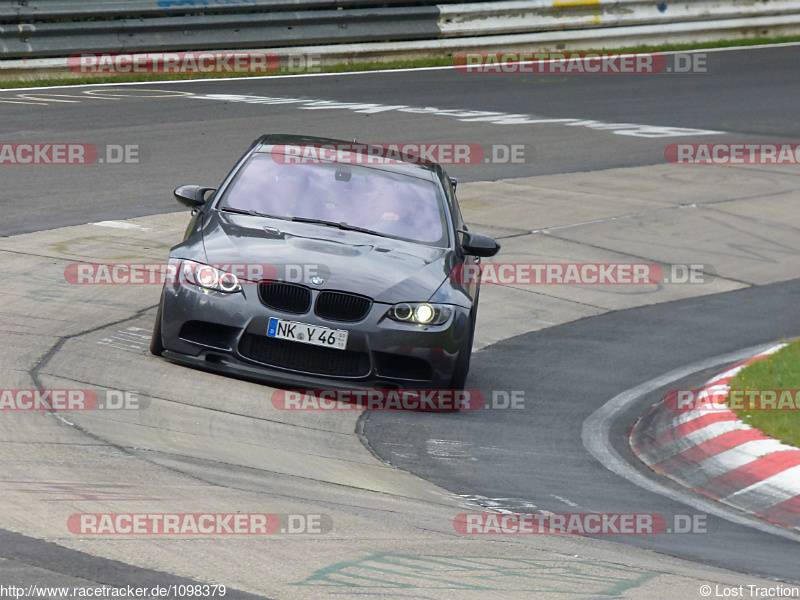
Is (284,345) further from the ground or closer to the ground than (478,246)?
closer to the ground

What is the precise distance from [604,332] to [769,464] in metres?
3.83

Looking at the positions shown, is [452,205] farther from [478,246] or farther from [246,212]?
[246,212]

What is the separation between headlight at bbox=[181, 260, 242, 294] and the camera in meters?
8.20

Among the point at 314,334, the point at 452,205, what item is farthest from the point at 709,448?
the point at 452,205

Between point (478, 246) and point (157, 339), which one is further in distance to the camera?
point (478, 246)

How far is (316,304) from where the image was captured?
814 centimetres

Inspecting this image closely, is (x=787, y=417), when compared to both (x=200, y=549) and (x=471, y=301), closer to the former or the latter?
(x=471, y=301)

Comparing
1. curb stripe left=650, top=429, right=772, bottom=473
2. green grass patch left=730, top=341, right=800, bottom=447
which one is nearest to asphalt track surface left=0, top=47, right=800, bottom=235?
green grass patch left=730, top=341, right=800, bottom=447

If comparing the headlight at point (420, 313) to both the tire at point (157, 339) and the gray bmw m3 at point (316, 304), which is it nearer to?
the gray bmw m3 at point (316, 304)

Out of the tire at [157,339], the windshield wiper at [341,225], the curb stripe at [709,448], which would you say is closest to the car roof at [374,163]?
the windshield wiper at [341,225]

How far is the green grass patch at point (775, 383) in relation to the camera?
7.84 metres

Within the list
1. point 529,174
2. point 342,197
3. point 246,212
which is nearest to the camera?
point 246,212

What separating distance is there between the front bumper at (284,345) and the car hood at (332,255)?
17 cm

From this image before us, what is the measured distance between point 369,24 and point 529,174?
28.1 ft
